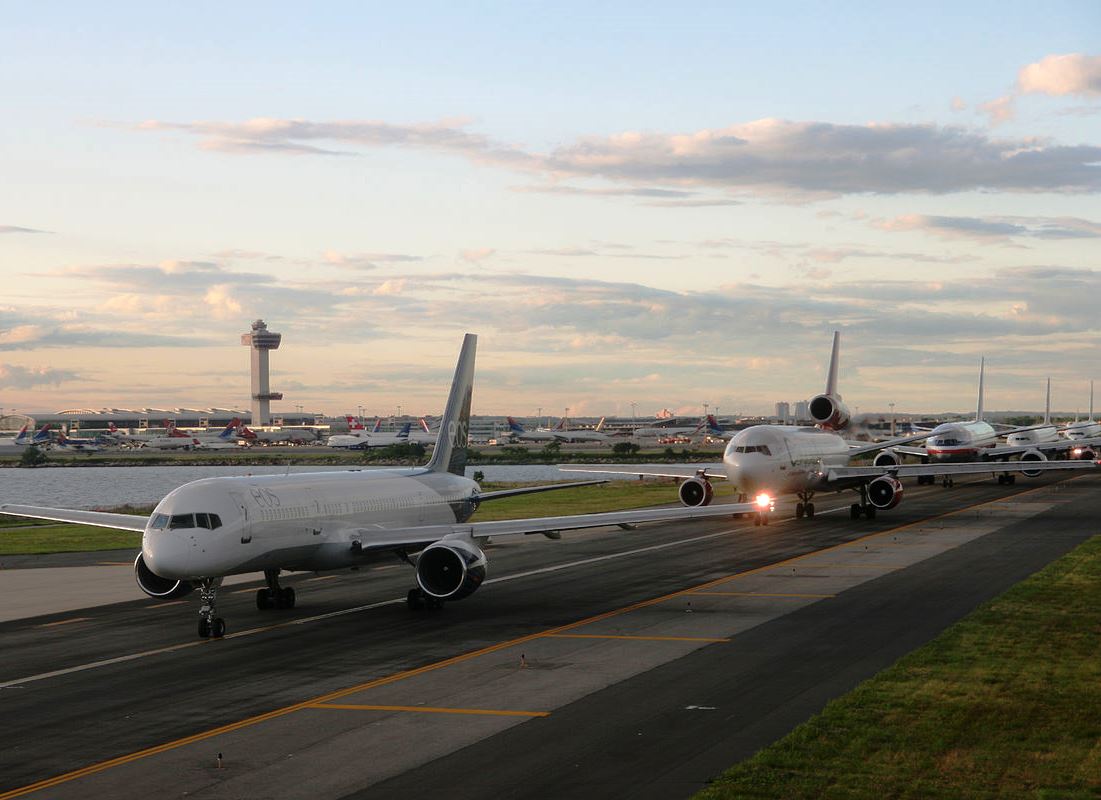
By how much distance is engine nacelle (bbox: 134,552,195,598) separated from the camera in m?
31.5

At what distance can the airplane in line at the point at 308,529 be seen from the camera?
30000mm

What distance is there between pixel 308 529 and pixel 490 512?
1549 inches

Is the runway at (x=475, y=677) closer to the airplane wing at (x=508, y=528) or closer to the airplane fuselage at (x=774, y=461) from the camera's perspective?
the airplane wing at (x=508, y=528)

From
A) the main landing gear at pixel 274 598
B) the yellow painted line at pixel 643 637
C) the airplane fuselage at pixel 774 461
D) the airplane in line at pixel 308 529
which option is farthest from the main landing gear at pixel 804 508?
the yellow painted line at pixel 643 637

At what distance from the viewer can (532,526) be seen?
34.8m

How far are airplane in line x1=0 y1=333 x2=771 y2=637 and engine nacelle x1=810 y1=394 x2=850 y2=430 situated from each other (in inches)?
1542

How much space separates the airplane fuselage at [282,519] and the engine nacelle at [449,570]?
271cm

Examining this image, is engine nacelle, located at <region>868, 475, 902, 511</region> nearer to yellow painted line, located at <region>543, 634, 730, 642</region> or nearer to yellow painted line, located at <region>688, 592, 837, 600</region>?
yellow painted line, located at <region>688, 592, 837, 600</region>

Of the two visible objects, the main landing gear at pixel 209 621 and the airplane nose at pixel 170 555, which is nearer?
the airplane nose at pixel 170 555

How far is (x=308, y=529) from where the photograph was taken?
33.7 m

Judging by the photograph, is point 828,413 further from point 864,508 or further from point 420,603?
point 420,603

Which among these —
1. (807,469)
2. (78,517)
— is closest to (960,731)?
(78,517)

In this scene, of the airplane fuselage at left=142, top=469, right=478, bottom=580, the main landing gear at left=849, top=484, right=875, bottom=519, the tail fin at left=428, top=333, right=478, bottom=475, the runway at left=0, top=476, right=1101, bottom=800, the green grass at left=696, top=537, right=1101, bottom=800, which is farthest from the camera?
the main landing gear at left=849, top=484, right=875, bottom=519

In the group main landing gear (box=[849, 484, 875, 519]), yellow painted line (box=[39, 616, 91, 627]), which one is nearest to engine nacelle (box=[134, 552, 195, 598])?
yellow painted line (box=[39, 616, 91, 627])
